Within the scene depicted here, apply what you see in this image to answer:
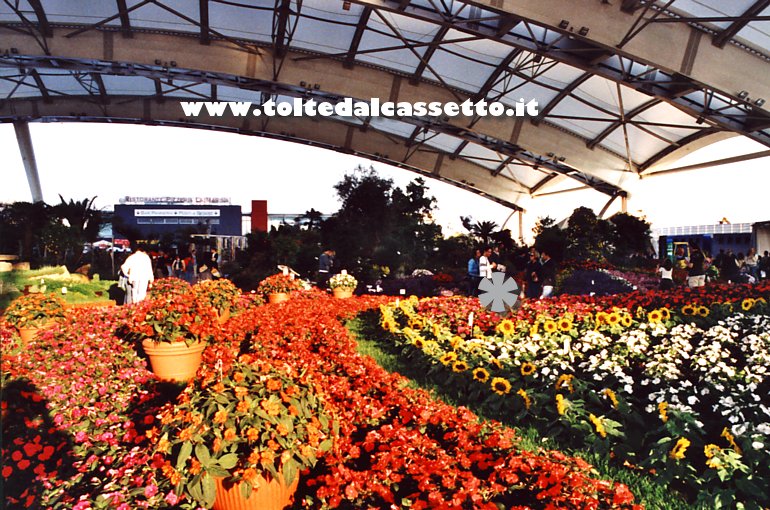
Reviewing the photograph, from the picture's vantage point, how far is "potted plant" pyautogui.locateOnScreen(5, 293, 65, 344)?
22.4ft

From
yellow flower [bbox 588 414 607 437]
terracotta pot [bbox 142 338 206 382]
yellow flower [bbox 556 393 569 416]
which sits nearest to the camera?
yellow flower [bbox 588 414 607 437]

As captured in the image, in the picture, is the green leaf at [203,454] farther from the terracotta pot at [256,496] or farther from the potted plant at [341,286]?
the potted plant at [341,286]

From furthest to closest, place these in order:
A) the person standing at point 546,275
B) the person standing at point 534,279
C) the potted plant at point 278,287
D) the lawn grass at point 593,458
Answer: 1. the person standing at point 534,279
2. the potted plant at point 278,287
3. the person standing at point 546,275
4. the lawn grass at point 593,458

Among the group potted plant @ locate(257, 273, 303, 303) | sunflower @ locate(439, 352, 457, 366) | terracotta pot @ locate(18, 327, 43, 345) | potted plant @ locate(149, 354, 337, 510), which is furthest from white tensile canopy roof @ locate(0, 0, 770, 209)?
potted plant @ locate(149, 354, 337, 510)

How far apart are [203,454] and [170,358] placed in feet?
10.6

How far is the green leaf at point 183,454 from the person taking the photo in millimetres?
2221

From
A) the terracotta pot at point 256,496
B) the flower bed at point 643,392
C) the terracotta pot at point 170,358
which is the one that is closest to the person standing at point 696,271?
the flower bed at point 643,392

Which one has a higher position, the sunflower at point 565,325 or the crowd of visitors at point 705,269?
the crowd of visitors at point 705,269

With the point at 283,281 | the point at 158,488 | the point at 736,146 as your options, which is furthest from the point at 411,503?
the point at 736,146

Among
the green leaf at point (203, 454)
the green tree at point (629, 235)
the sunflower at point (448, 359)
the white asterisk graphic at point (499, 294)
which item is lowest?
the sunflower at point (448, 359)

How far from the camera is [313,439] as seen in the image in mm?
2508

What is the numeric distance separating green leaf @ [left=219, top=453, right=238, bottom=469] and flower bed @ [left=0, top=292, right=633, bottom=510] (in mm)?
195

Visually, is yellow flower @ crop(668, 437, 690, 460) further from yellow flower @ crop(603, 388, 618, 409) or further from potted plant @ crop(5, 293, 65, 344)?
potted plant @ crop(5, 293, 65, 344)

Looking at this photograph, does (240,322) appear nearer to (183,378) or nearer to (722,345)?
(183,378)
